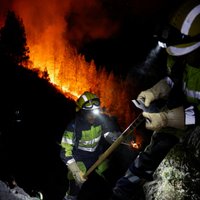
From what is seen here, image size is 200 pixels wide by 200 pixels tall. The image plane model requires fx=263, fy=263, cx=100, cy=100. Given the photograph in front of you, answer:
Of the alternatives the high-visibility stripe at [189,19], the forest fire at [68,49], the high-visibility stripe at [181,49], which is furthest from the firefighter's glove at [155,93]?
the forest fire at [68,49]

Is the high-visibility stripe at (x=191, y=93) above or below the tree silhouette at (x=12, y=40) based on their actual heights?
above

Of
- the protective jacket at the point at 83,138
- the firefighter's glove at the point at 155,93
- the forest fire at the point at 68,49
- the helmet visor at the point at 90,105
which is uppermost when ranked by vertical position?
the firefighter's glove at the point at 155,93

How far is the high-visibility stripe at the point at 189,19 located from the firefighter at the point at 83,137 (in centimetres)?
323

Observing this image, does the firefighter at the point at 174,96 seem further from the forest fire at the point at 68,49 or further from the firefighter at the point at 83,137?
the forest fire at the point at 68,49

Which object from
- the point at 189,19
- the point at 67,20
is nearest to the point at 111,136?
the point at 189,19

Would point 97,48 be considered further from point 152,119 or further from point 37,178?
point 152,119

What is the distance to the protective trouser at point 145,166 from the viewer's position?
3.90 m

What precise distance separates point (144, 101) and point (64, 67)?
151 feet

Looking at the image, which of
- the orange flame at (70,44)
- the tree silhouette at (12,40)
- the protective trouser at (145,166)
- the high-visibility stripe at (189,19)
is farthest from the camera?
the orange flame at (70,44)

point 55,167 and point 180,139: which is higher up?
point 180,139

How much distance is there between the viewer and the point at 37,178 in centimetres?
1122

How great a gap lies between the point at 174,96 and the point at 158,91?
10.2 inches

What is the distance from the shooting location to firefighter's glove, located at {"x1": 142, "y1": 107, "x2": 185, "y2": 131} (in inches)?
139

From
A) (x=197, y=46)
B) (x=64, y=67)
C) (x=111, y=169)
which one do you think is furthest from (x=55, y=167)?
(x=64, y=67)
